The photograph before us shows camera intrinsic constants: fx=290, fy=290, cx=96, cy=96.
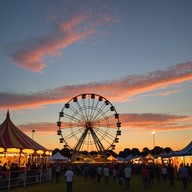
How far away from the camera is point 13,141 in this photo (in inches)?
909

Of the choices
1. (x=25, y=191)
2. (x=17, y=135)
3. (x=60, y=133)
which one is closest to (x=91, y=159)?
(x=60, y=133)

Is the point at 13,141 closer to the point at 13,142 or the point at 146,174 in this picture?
the point at 13,142

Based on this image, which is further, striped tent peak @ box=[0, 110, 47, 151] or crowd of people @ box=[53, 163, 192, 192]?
striped tent peak @ box=[0, 110, 47, 151]

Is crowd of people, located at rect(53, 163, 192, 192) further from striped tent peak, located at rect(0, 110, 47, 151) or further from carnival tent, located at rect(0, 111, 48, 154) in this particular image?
striped tent peak, located at rect(0, 110, 47, 151)

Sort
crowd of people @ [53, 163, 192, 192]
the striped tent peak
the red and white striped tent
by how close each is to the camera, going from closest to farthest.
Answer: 1. crowd of people @ [53, 163, 192, 192]
2. the red and white striped tent
3. the striped tent peak

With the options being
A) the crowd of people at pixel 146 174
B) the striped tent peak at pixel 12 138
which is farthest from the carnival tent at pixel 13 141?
the crowd of people at pixel 146 174

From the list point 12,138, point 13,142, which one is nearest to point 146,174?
point 13,142

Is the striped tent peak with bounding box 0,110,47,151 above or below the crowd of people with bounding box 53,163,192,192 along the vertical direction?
above

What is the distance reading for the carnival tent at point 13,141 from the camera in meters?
22.2

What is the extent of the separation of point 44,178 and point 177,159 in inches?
674

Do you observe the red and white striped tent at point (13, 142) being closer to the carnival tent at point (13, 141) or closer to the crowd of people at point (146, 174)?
the carnival tent at point (13, 141)

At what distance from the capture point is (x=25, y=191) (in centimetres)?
1702

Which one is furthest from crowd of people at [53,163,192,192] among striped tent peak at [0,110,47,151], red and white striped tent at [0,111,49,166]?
striped tent peak at [0,110,47,151]

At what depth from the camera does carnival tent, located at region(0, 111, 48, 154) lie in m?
22.2
